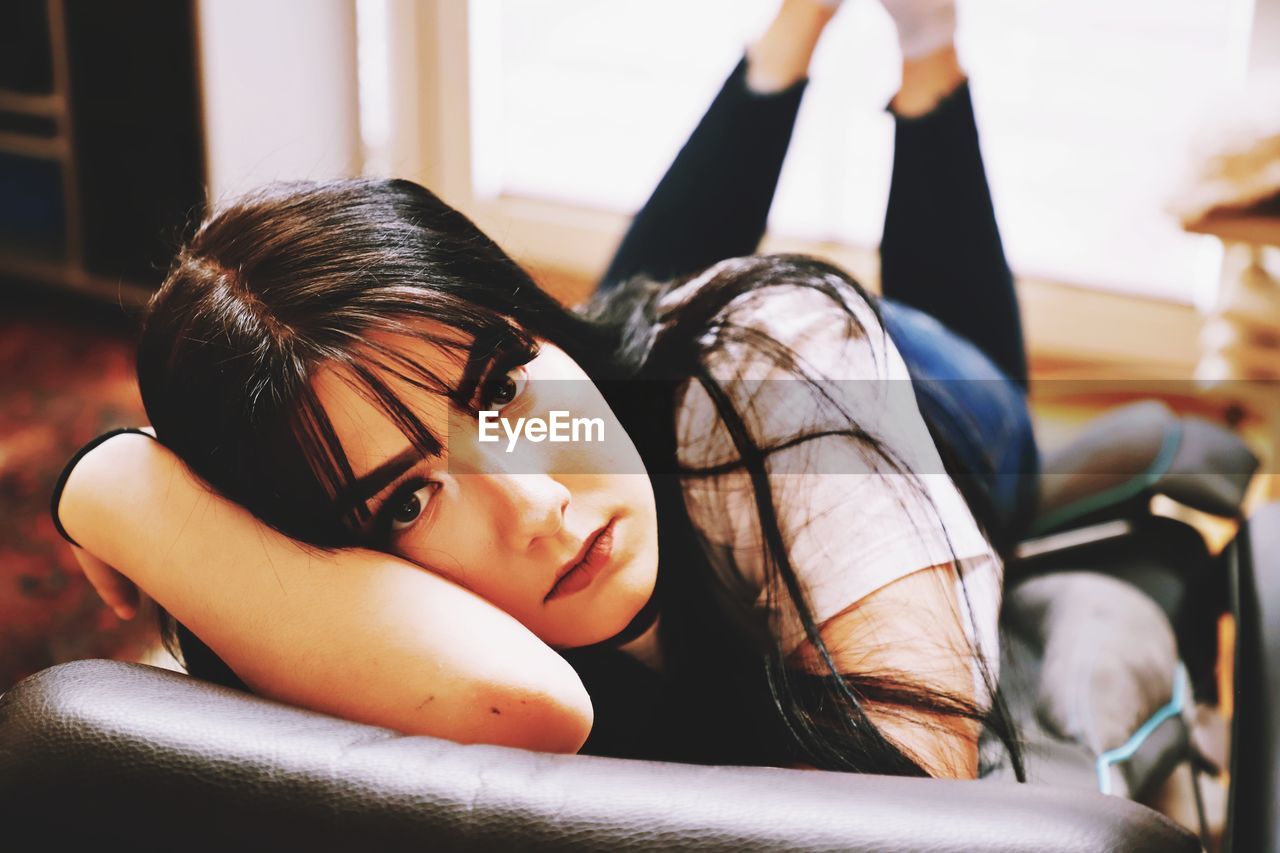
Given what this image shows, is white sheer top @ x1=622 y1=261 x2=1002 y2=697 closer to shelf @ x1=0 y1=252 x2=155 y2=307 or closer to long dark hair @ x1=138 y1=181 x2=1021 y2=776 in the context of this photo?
long dark hair @ x1=138 y1=181 x2=1021 y2=776

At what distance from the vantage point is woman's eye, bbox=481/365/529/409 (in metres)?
0.66

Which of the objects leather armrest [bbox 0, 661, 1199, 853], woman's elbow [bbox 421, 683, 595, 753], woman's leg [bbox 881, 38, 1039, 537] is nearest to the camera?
leather armrest [bbox 0, 661, 1199, 853]

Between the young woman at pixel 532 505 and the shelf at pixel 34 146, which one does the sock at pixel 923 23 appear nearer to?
the young woman at pixel 532 505

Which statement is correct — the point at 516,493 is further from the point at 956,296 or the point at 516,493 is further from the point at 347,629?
the point at 956,296

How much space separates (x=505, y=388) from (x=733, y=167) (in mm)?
620

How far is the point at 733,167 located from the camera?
1.20 meters

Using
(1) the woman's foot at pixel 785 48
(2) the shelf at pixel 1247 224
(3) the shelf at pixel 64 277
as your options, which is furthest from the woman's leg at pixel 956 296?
(3) the shelf at pixel 64 277

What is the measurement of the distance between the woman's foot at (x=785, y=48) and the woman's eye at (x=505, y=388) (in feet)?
2.08

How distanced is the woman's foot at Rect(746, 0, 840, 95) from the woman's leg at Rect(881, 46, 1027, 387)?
0.12 metres

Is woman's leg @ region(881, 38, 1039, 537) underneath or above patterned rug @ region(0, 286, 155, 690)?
above

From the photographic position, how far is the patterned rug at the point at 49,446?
1381mm

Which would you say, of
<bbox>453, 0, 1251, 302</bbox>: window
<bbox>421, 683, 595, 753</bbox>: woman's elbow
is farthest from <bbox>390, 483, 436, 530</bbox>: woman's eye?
<bbox>453, 0, 1251, 302</bbox>: window

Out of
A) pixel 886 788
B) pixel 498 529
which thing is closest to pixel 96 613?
pixel 498 529

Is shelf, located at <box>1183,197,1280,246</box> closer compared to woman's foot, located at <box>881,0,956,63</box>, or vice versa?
woman's foot, located at <box>881,0,956,63</box>
